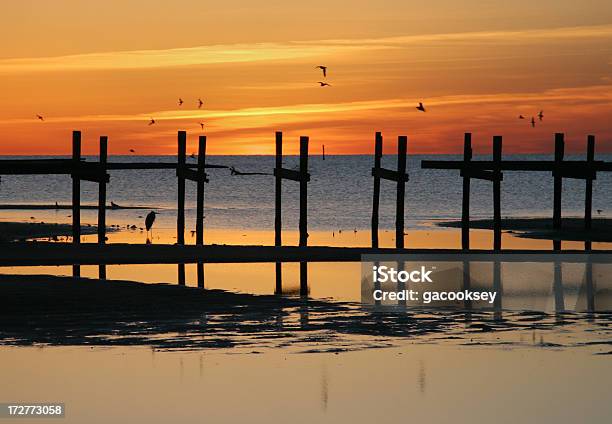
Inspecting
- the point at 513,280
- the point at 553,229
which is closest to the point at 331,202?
the point at 553,229

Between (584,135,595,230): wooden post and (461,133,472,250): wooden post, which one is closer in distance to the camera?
(461,133,472,250): wooden post

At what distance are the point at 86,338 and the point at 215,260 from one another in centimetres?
1103

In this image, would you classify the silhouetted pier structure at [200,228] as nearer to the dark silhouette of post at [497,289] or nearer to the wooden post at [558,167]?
the wooden post at [558,167]

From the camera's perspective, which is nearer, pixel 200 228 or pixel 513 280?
pixel 513 280

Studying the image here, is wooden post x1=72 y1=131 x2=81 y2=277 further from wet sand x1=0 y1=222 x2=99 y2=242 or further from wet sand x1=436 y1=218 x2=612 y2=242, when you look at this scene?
wet sand x1=436 y1=218 x2=612 y2=242

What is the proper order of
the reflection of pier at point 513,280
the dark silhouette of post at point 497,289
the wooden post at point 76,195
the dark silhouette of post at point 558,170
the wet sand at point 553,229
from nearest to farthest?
the dark silhouette of post at point 497,289 → the reflection of pier at point 513,280 → the wooden post at point 76,195 → the dark silhouette of post at point 558,170 → the wet sand at point 553,229

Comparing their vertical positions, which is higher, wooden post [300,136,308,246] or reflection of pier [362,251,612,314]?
wooden post [300,136,308,246]

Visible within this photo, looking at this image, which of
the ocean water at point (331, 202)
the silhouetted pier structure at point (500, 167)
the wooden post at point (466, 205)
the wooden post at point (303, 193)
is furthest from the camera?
the ocean water at point (331, 202)

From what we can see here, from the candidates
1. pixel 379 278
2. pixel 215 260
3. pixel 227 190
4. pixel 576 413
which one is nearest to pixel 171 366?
pixel 576 413

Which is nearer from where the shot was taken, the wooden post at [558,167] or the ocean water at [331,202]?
the wooden post at [558,167]

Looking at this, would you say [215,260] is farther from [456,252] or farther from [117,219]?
[117,219]

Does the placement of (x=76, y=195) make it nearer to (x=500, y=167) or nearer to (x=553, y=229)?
(x=500, y=167)

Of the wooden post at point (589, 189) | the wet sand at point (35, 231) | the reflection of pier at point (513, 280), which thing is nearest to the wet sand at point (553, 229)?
the wooden post at point (589, 189)

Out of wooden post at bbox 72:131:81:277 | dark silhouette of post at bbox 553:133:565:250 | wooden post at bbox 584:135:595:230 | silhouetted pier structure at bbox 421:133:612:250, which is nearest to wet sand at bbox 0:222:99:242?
wooden post at bbox 72:131:81:277
